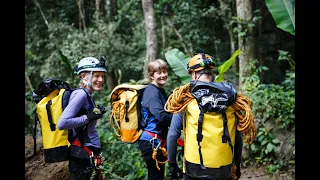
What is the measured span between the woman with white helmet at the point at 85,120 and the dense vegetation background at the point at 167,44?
2.30m

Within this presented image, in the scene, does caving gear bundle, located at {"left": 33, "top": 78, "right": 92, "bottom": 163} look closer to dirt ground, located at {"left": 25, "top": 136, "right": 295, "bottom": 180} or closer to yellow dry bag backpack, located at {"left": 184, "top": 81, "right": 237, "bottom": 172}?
yellow dry bag backpack, located at {"left": 184, "top": 81, "right": 237, "bottom": 172}

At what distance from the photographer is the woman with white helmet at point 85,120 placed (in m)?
2.93

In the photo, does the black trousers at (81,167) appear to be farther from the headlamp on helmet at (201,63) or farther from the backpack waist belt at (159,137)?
the headlamp on helmet at (201,63)

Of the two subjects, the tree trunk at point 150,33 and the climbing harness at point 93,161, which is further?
the tree trunk at point 150,33

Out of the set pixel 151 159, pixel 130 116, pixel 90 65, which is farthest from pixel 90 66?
pixel 151 159

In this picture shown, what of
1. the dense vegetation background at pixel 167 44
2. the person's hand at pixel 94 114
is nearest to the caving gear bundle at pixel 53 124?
the person's hand at pixel 94 114

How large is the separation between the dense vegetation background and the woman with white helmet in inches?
90.7

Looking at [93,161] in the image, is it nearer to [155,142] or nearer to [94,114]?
[94,114]

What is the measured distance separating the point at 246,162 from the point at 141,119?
12.8ft

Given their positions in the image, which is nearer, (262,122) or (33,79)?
(262,122)
